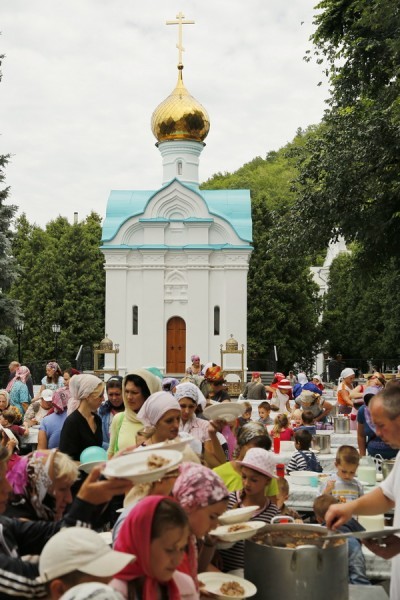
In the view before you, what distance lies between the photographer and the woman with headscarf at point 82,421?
17.5 feet

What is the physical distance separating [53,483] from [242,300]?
3017 centimetres

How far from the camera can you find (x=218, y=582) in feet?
10.8

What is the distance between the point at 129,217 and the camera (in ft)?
111

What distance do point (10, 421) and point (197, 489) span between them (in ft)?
20.6

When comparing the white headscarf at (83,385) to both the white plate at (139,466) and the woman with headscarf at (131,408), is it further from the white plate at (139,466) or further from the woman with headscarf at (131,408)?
the white plate at (139,466)

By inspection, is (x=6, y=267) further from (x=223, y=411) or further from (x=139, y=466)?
(x=139, y=466)

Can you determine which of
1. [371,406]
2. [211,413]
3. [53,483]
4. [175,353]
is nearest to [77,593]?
[53,483]

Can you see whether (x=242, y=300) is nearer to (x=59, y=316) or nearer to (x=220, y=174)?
(x=59, y=316)

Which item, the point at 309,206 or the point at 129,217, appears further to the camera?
the point at 129,217

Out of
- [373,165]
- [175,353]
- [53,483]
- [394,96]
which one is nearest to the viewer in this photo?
[53,483]

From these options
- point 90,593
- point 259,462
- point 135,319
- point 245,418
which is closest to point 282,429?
point 245,418

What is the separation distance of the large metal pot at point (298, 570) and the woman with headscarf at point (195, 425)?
6.80 ft

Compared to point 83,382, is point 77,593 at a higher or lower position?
lower

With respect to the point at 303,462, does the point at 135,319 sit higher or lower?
higher
